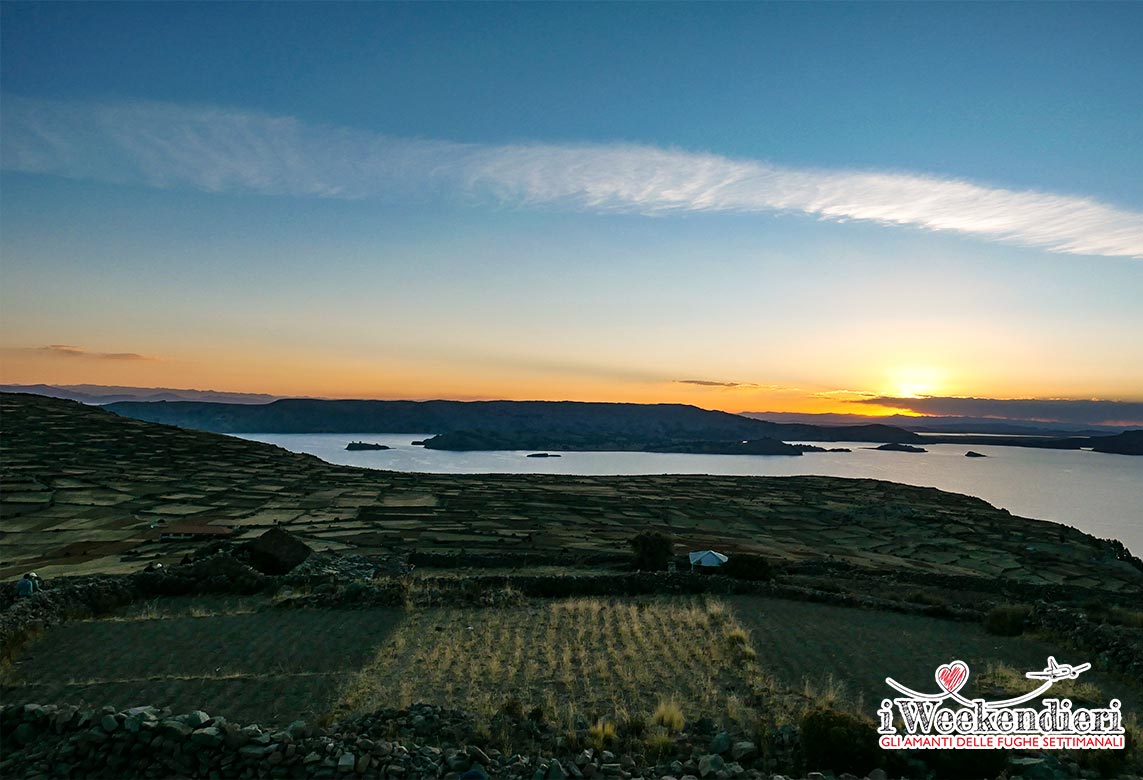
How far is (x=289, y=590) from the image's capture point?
1969 cm

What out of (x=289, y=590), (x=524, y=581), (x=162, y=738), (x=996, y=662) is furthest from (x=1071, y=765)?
(x=289, y=590)

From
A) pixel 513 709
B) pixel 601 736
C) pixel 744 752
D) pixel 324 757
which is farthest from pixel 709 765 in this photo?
pixel 324 757

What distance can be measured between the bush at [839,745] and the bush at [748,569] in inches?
611

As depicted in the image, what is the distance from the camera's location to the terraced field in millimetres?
34594

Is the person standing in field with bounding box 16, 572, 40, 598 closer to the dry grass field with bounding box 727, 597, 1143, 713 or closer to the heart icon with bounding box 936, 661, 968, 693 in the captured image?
the dry grass field with bounding box 727, 597, 1143, 713

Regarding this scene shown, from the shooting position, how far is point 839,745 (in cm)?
831

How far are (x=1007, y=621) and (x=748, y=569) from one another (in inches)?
348

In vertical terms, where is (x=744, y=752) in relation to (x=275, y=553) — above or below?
above

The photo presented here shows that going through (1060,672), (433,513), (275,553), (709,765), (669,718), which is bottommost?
(433,513)

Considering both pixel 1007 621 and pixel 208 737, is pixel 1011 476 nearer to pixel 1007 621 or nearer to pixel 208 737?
pixel 1007 621

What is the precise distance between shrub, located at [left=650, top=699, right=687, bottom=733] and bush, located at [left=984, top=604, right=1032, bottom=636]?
12.2 metres

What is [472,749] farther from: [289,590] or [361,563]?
[361,563]

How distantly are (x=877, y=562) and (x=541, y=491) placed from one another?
38174mm

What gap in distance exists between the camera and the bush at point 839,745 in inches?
325
